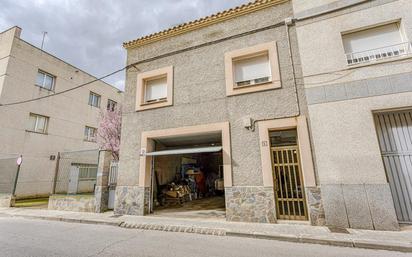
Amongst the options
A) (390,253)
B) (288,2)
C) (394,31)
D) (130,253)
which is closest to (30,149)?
(130,253)

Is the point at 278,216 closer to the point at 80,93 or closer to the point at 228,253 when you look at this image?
the point at 228,253

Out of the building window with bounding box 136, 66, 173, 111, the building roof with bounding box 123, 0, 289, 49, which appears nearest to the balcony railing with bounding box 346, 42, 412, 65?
the building roof with bounding box 123, 0, 289, 49

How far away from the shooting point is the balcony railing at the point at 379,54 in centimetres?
637

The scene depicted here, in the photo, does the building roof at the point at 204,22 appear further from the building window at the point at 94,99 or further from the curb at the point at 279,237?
the building window at the point at 94,99

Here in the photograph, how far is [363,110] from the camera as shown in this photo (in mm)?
6305

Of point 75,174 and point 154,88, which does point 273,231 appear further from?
point 75,174

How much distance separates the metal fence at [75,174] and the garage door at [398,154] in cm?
1242

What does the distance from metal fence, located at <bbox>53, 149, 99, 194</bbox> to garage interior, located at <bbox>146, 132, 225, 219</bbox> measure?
149 inches

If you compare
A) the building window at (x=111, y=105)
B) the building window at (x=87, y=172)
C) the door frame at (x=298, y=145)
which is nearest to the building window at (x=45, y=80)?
the building window at (x=111, y=105)

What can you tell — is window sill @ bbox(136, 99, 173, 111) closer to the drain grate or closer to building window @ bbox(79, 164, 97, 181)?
building window @ bbox(79, 164, 97, 181)

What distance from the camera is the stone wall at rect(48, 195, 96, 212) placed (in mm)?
9508

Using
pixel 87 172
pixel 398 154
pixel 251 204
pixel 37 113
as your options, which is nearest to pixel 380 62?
pixel 398 154

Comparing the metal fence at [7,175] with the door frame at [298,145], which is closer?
the door frame at [298,145]

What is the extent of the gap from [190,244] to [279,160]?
4.11 metres
